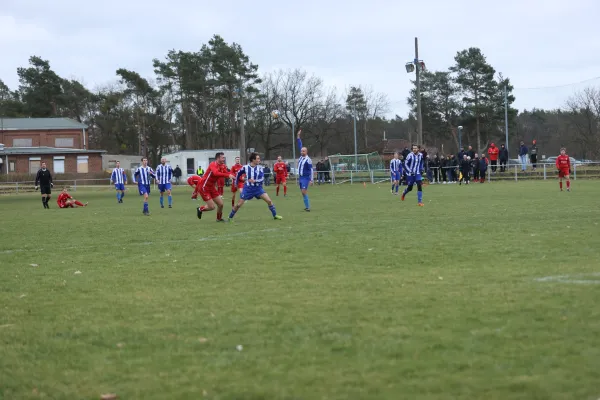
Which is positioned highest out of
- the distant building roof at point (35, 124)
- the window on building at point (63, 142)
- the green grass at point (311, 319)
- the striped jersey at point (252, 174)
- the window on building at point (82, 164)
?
the distant building roof at point (35, 124)

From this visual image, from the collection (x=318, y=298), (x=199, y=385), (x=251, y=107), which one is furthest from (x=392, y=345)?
(x=251, y=107)

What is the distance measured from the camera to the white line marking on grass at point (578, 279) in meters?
7.86

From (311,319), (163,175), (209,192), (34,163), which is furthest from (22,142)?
(311,319)

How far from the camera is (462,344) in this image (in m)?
5.54

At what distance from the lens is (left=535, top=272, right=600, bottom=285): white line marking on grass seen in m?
7.86

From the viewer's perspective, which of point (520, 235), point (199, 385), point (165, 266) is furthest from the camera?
point (520, 235)

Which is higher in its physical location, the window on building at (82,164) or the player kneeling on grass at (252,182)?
the window on building at (82,164)

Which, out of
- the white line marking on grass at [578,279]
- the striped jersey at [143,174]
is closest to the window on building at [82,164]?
the striped jersey at [143,174]

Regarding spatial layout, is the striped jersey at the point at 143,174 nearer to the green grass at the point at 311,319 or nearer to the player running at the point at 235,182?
the player running at the point at 235,182

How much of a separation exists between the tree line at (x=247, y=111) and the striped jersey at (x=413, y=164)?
48.9 meters

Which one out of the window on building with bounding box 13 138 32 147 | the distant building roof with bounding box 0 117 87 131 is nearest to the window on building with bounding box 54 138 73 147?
the distant building roof with bounding box 0 117 87 131

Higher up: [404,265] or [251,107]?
[251,107]

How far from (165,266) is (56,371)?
208 inches

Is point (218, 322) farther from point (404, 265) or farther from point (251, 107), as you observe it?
point (251, 107)
